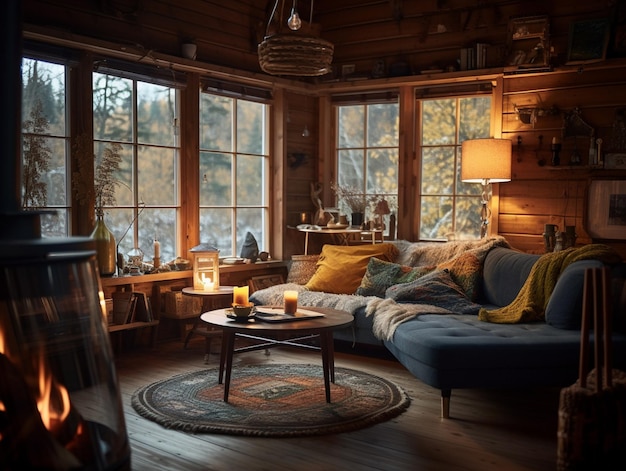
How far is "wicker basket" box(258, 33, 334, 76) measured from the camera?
3402 mm

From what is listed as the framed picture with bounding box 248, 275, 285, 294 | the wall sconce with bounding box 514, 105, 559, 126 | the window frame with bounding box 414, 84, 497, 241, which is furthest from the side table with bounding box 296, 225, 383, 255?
the wall sconce with bounding box 514, 105, 559, 126

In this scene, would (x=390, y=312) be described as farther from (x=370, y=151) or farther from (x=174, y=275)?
(x=370, y=151)

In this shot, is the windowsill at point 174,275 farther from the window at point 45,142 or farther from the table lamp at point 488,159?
the table lamp at point 488,159

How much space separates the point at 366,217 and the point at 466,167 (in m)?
1.25

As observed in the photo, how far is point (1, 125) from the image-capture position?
2.08m

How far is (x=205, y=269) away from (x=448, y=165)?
220 cm

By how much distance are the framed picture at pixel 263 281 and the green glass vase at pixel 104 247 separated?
4.37 ft

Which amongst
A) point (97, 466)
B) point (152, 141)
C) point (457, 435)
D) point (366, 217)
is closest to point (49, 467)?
point (97, 466)

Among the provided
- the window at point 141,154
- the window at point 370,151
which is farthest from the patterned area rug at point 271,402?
the window at point 370,151

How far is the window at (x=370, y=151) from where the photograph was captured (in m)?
5.87

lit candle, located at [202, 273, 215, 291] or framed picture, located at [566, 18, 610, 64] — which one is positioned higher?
framed picture, located at [566, 18, 610, 64]

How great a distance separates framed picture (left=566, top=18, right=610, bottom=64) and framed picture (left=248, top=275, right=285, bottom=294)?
2803mm

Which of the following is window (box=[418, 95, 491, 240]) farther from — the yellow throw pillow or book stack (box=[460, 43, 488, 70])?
the yellow throw pillow

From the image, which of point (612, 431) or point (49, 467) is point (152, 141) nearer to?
point (49, 467)
